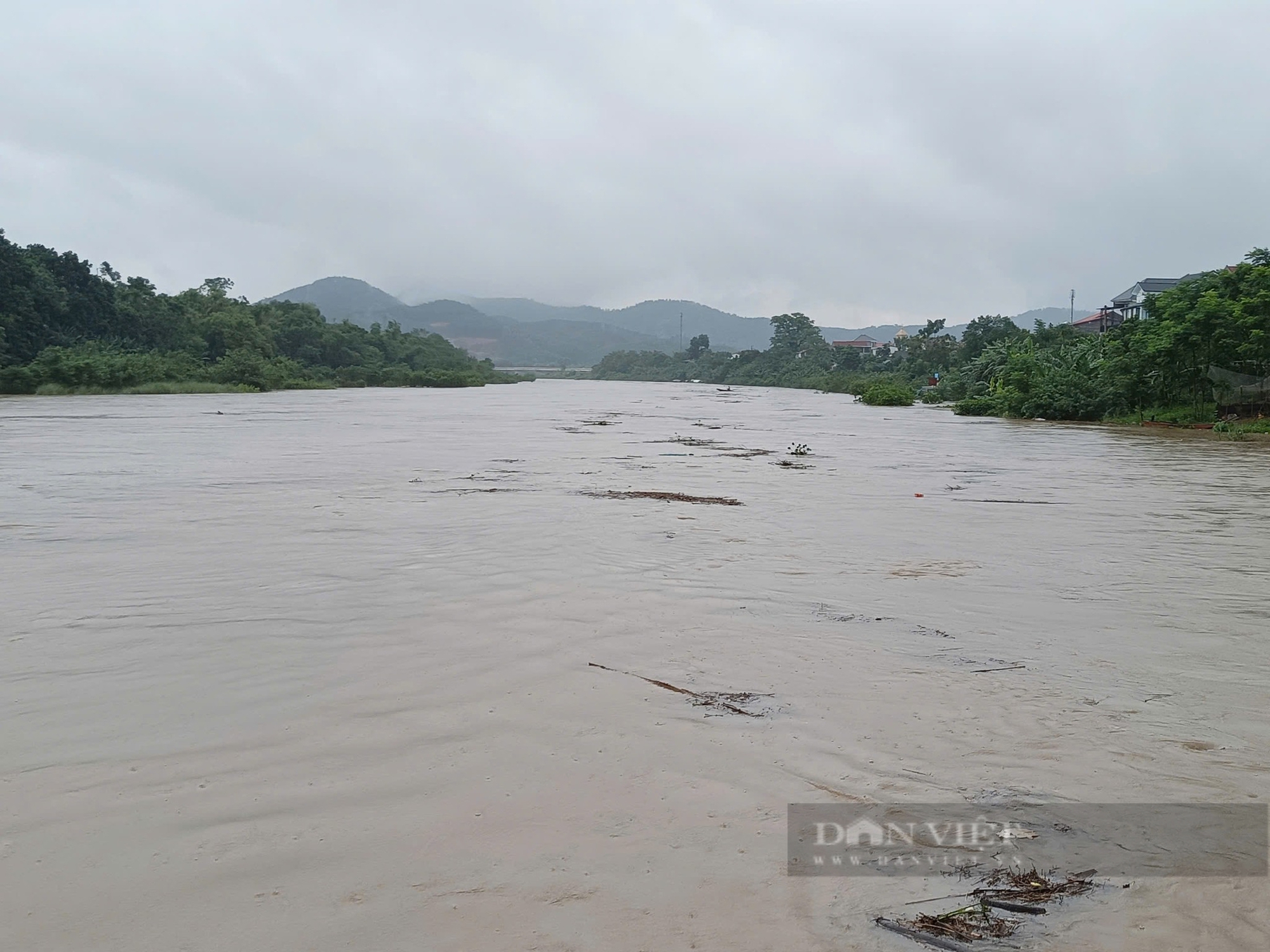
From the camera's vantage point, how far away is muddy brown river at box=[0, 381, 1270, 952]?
7.31 ft

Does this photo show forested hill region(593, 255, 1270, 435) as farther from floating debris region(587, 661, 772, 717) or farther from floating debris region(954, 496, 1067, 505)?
floating debris region(587, 661, 772, 717)

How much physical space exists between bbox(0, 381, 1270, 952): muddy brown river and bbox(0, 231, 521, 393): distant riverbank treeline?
39043 millimetres

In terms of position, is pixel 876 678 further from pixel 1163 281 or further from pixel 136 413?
pixel 1163 281

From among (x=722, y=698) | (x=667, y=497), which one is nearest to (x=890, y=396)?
(x=667, y=497)

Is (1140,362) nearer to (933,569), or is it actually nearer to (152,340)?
(933,569)

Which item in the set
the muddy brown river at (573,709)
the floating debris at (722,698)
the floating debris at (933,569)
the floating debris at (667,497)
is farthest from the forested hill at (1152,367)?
the floating debris at (722,698)

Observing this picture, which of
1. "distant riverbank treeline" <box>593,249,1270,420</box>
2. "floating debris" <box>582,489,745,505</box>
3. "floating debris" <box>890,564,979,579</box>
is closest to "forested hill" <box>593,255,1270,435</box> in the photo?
"distant riverbank treeline" <box>593,249,1270,420</box>

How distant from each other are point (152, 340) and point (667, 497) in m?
52.6

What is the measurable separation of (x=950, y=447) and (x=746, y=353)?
87.4 meters

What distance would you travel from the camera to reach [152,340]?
176 feet

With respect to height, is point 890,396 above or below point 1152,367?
below

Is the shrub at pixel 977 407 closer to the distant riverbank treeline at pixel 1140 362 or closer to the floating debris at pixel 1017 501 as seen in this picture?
the distant riverbank treeline at pixel 1140 362

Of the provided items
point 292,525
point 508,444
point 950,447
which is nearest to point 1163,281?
point 950,447

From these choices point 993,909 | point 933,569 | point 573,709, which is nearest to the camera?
point 993,909
